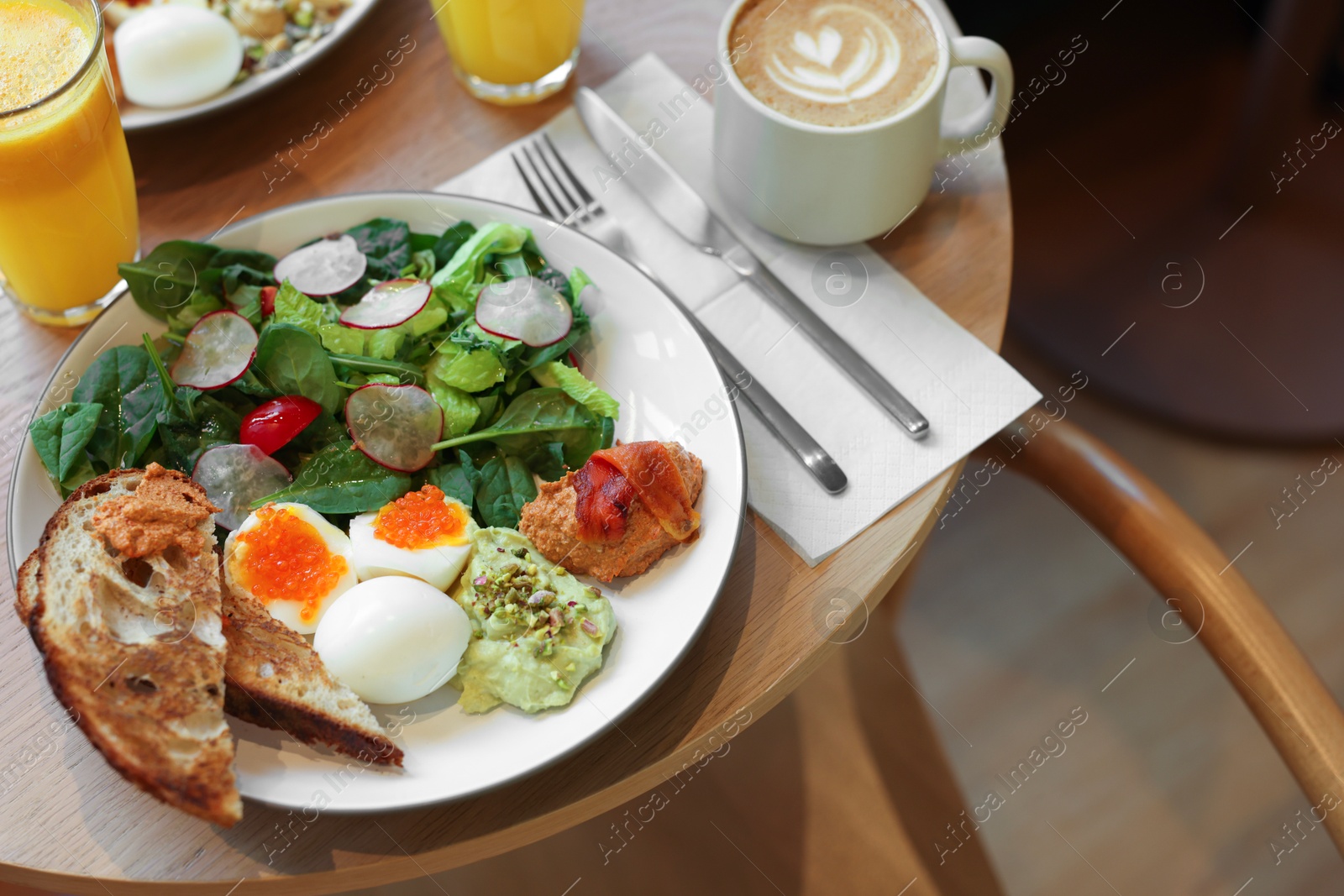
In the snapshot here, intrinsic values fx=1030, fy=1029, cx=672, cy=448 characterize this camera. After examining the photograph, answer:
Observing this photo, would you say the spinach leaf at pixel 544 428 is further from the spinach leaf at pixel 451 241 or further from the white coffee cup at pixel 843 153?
the white coffee cup at pixel 843 153

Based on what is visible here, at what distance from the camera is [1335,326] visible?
2.22 m

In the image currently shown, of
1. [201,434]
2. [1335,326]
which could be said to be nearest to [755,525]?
[201,434]

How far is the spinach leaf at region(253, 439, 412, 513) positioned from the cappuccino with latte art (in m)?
0.64

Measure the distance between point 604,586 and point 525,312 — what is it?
0.33 m

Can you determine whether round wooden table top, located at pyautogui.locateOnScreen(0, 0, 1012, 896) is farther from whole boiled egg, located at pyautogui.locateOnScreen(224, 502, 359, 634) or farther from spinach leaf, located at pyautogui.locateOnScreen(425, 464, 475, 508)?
spinach leaf, located at pyautogui.locateOnScreen(425, 464, 475, 508)

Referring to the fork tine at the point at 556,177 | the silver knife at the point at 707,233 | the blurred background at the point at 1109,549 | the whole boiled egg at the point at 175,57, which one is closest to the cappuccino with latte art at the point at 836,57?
the silver knife at the point at 707,233

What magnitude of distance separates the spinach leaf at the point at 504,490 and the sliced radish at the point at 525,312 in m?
0.14

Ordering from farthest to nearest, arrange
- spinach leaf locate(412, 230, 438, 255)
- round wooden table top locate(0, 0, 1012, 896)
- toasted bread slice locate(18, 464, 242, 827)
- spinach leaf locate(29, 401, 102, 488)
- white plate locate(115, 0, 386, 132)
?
white plate locate(115, 0, 386, 132) < spinach leaf locate(412, 230, 438, 255) < spinach leaf locate(29, 401, 102, 488) < round wooden table top locate(0, 0, 1012, 896) < toasted bread slice locate(18, 464, 242, 827)

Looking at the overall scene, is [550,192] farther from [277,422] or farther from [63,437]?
[63,437]

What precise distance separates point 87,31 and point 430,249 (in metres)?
0.44

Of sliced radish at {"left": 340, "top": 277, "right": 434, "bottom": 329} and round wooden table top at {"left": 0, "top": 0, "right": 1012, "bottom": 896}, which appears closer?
round wooden table top at {"left": 0, "top": 0, "right": 1012, "bottom": 896}

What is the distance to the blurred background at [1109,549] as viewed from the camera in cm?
136

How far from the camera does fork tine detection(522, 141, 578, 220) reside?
4.58ft

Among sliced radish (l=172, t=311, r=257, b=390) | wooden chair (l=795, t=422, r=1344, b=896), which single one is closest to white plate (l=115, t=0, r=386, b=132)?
sliced radish (l=172, t=311, r=257, b=390)
